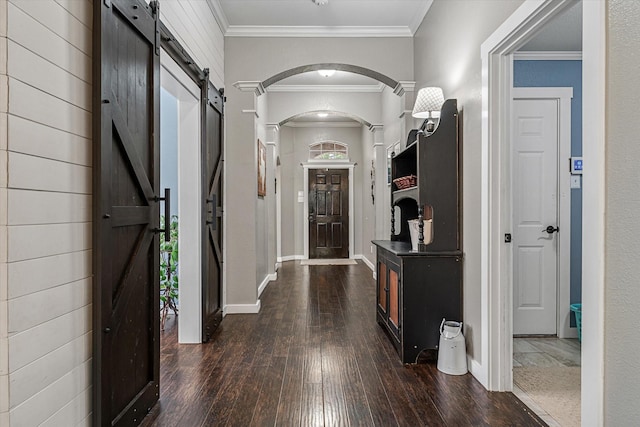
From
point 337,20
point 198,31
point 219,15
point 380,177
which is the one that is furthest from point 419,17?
point 380,177

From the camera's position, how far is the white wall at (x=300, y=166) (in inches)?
348

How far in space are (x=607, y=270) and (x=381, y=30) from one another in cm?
345

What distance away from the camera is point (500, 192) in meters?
2.45

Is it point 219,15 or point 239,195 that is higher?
point 219,15

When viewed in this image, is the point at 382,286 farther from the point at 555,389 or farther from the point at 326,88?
the point at 326,88

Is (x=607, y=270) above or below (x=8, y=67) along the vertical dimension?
below

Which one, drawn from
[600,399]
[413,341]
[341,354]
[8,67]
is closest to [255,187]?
[341,354]

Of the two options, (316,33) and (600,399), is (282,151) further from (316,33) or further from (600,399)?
(600,399)

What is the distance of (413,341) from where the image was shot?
2957 mm

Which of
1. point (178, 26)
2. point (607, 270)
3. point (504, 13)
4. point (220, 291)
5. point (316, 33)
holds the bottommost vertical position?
point (220, 291)

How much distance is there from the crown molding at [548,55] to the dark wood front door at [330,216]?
17.9 feet

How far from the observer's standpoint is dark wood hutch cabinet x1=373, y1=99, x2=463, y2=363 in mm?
2951

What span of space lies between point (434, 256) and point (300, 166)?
626cm

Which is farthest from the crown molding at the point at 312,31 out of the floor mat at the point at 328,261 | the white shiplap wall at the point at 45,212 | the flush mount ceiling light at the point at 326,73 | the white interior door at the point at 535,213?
the floor mat at the point at 328,261
